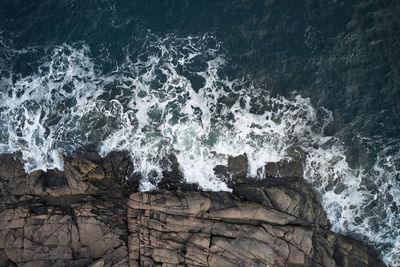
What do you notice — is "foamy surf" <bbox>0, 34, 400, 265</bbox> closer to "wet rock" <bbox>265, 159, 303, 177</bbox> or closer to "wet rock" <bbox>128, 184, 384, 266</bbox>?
"wet rock" <bbox>265, 159, 303, 177</bbox>

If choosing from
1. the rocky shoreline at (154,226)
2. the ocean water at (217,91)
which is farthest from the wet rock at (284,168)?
the rocky shoreline at (154,226)

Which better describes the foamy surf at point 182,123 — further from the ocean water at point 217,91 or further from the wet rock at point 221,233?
the wet rock at point 221,233

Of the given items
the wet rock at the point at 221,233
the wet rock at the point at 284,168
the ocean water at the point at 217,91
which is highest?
the ocean water at the point at 217,91

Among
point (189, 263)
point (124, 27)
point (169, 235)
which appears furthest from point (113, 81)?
point (189, 263)

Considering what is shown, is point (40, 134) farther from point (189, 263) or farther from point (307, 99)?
point (307, 99)

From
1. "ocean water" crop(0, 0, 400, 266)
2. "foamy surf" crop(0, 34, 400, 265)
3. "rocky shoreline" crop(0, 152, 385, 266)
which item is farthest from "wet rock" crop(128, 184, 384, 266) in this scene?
"ocean water" crop(0, 0, 400, 266)

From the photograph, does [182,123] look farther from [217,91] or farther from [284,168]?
[284,168]

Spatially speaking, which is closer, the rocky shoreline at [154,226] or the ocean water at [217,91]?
the rocky shoreline at [154,226]
